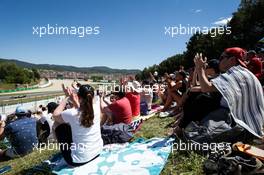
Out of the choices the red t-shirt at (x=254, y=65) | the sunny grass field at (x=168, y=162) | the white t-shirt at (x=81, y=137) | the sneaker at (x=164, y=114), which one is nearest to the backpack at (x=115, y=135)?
the sunny grass field at (x=168, y=162)

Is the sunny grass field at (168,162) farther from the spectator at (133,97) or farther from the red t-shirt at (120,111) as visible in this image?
the spectator at (133,97)

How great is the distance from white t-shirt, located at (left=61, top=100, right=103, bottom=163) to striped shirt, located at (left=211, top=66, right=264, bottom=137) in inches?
90.3

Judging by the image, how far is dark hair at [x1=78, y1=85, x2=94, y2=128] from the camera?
577cm

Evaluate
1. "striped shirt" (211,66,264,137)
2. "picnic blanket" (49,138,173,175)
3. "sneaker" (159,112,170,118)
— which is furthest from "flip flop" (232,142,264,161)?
"sneaker" (159,112,170,118)

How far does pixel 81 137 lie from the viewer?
596 centimetres

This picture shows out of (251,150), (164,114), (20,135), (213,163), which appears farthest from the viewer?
(164,114)

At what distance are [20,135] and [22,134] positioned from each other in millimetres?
53

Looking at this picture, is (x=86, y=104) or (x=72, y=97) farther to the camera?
(x=72, y=97)

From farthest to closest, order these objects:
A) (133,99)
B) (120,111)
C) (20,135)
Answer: (133,99) < (120,111) < (20,135)

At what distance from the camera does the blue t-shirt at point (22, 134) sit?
28.4 feet

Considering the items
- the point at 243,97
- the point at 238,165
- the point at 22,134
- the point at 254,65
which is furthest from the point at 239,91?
the point at 22,134

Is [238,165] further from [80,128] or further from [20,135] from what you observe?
[20,135]

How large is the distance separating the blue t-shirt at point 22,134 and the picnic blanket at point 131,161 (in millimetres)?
2997

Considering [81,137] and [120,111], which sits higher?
[120,111]
